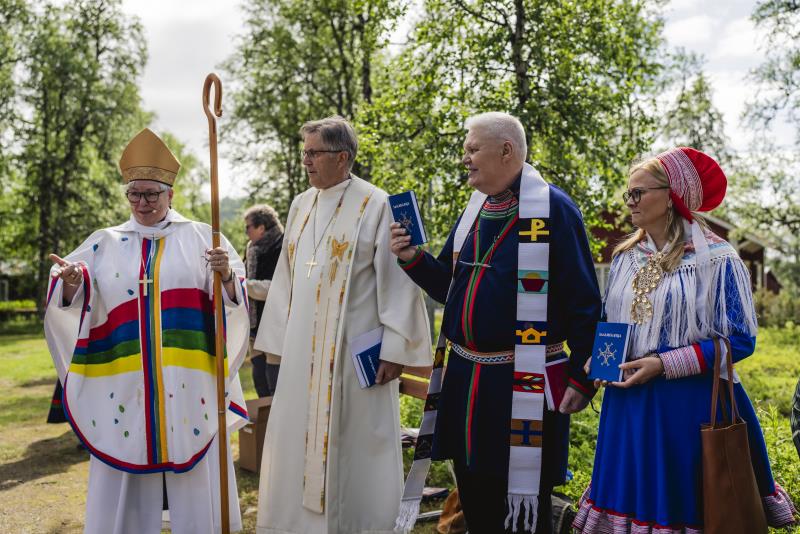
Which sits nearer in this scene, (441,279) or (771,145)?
(441,279)

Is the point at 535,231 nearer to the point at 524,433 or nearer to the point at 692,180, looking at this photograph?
the point at 692,180

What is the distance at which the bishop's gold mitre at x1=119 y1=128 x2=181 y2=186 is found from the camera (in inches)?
149

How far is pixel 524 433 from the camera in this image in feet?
9.74

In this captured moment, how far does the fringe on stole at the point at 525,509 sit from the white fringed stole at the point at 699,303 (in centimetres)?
71

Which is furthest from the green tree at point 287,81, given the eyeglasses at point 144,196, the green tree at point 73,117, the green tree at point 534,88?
the eyeglasses at point 144,196

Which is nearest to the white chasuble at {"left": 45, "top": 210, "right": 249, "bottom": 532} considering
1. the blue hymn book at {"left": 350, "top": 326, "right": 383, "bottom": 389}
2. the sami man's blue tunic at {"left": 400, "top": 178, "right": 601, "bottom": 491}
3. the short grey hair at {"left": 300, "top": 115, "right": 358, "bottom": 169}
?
the blue hymn book at {"left": 350, "top": 326, "right": 383, "bottom": 389}

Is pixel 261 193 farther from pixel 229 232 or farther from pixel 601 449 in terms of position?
pixel 601 449

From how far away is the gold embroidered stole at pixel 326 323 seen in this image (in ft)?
12.3

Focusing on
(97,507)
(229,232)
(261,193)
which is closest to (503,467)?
(97,507)

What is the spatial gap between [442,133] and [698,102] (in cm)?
2405

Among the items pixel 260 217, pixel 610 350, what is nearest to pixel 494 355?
pixel 610 350

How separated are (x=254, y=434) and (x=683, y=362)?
13.9ft

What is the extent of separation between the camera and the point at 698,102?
97.2 ft

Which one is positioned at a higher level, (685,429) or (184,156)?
(184,156)
